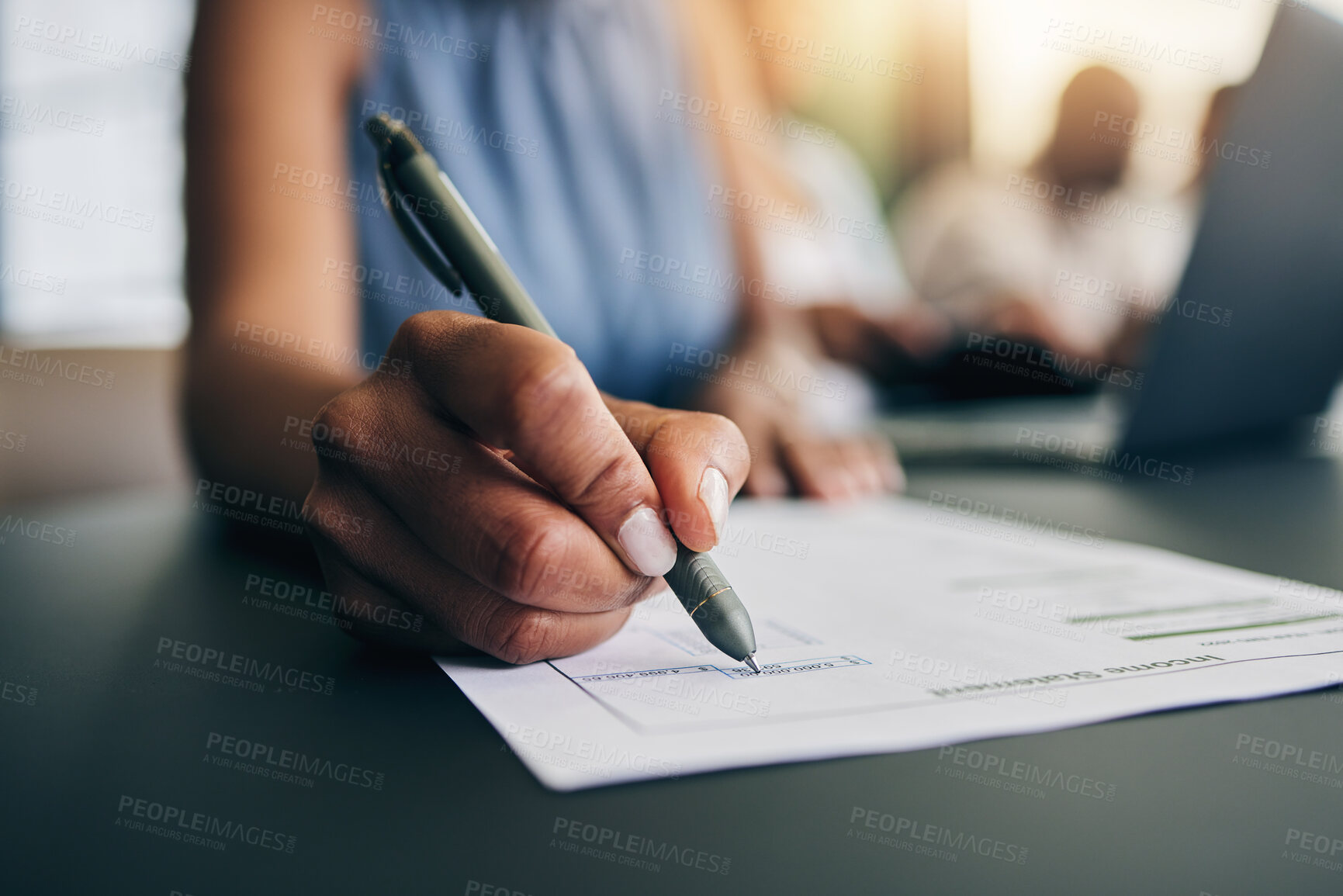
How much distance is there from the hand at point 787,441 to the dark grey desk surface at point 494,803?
1.25ft

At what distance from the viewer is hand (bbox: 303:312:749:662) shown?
0.31 metres

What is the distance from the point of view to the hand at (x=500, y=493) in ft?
1.00

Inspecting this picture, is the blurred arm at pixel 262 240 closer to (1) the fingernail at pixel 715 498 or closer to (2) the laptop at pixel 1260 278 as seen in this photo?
(1) the fingernail at pixel 715 498

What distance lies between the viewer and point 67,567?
18.9 inches

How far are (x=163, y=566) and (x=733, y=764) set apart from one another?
39 centimetres

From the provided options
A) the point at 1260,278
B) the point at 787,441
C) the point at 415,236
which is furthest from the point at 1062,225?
the point at 415,236

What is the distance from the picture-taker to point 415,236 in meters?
0.42

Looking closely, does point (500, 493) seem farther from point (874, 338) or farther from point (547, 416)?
point (874, 338)

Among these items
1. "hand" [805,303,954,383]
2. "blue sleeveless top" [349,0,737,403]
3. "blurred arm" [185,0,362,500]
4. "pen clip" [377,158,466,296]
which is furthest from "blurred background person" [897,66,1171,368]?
"pen clip" [377,158,466,296]

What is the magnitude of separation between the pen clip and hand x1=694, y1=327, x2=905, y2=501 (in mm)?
292

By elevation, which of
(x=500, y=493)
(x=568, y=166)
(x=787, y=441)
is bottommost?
(x=787, y=441)

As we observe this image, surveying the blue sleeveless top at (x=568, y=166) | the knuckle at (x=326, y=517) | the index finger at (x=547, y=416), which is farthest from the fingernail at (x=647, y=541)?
the blue sleeveless top at (x=568, y=166)

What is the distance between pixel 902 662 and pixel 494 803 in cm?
18

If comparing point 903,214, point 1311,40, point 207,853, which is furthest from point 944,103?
point 207,853
